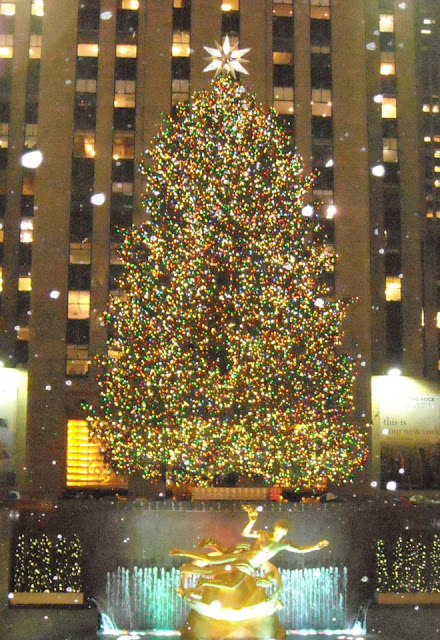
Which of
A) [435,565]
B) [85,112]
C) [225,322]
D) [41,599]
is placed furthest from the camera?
[85,112]

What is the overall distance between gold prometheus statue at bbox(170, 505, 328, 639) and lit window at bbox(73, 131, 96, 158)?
89.0 ft

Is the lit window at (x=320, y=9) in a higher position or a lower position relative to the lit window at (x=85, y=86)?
higher

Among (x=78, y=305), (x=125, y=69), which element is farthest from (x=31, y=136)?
(x=78, y=305)

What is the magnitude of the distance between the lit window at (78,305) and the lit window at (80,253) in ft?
4.28

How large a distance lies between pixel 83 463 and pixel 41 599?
21180 millimetres

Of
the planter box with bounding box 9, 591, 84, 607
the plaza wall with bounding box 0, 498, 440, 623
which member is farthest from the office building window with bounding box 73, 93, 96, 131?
the planter box with bounding box 9, 591, 84, 607

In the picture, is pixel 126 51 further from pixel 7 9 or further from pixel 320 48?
pixel 320 48

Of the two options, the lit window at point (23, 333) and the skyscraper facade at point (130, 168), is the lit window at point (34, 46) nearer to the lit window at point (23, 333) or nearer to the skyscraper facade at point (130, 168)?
the skyscraper facade at point (130, 168)

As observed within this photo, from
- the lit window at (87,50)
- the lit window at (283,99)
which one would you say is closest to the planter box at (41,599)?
the lit window at (283,99)

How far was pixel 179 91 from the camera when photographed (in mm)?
40469

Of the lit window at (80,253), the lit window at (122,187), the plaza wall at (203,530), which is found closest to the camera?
the plaza wall at (203,530)

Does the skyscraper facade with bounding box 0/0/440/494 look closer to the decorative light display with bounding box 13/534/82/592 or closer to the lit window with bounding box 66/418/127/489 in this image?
the lit window with bounding box 66/418/127/489

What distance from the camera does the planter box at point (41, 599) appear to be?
1797cm

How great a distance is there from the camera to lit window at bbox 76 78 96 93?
134ft
